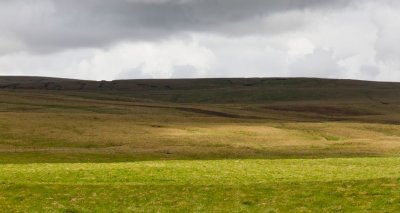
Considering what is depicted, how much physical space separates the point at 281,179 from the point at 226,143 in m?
42.7

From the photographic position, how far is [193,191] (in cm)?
2809

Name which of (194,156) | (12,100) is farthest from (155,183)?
(12,100)

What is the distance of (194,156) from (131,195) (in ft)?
114

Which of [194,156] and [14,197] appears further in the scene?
[194,156]

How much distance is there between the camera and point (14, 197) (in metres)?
27.2

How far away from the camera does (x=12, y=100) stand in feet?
527

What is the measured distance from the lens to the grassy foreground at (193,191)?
2458cm

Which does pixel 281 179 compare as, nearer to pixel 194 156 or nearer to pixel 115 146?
pixel 194 156

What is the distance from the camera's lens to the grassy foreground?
24.6m

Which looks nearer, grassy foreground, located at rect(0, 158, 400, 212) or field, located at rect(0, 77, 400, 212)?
grassy foreground, located at rect(0, 158, 400, 212)

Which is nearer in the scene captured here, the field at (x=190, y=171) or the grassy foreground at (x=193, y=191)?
the grassy foreground at (x=193, y=191)

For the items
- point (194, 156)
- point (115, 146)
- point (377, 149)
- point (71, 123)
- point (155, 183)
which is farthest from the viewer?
point (71, 123)

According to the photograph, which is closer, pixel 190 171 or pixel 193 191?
pixel 193 191

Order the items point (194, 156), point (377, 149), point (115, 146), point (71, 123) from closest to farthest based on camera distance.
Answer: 1. point (194, 156)
2. point (377, 149)
3. point (115, 146)
4. point (71, 123)
